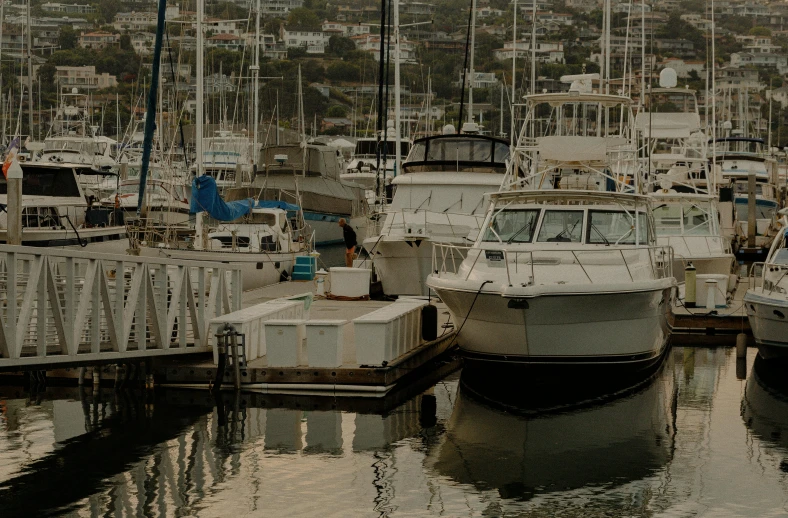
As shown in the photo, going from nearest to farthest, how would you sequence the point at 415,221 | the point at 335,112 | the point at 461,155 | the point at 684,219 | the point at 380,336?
the point at 380,336 → the point at 415,221 → the point at 684,219 → the point at 461,155 → the point at 335,112

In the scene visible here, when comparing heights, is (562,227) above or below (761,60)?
below

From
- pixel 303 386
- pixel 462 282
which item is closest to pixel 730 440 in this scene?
pixel 462 282

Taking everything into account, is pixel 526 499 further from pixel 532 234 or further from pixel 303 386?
pixel 532 234

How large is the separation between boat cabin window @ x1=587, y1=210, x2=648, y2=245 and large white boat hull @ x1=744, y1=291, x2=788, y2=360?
1965 millimetres

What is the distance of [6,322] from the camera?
46.7 feet

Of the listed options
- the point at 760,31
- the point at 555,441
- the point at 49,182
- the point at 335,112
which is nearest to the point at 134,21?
the point at 335,112

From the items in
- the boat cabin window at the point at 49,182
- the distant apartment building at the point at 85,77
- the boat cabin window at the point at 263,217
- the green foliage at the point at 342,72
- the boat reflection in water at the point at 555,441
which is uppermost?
the green foliage at the point at 342,72

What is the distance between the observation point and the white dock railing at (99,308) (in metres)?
14.1

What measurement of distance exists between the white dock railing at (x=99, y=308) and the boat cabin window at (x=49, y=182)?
12.6m

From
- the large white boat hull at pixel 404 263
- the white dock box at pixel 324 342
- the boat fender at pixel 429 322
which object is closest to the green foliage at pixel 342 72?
the large white boat hull at pixel 404 263

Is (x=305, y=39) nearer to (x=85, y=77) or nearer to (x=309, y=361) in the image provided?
(x=85, y=77)

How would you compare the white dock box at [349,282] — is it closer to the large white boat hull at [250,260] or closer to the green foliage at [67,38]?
the large white boat hull at [250,260]

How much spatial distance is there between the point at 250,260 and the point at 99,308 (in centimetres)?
1442

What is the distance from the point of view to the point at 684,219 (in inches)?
1142
